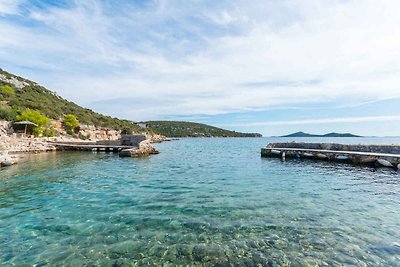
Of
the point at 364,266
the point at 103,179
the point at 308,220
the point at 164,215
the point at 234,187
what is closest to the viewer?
the point at 364,266

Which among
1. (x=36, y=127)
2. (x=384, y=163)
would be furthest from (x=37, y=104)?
(x=384, y=163)

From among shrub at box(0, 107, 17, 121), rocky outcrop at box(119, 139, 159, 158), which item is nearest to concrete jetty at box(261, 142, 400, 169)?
rocky outcrop at box(119, 139, 159, 158)

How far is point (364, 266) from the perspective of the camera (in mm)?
4738

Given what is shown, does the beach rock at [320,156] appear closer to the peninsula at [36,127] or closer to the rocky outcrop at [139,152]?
the rocky outcrop at [139,152]

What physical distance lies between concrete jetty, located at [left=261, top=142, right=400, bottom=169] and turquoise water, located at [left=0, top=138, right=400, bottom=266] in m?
8.50

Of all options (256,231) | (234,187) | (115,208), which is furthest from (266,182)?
(115,208)

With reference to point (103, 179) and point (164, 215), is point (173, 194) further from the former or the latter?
point (103, 179)

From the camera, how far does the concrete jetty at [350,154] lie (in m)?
19.6

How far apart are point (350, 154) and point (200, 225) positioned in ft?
69.8

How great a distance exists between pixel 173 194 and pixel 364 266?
7.43m

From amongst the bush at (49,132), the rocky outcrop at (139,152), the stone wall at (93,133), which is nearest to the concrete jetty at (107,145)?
the rocky outcrop at (139,152)

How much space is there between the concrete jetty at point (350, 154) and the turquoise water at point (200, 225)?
27.9ft

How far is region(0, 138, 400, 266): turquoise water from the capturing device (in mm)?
5125

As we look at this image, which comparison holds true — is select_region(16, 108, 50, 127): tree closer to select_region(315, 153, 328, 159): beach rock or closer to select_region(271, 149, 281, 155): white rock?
select_region(271, 149, 281, 155): white rock
